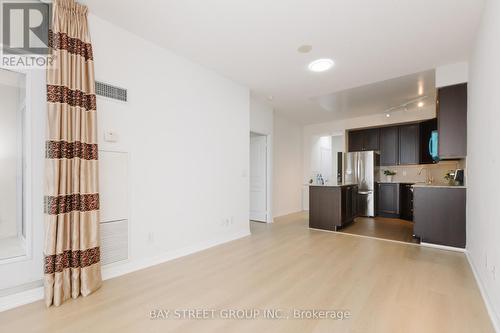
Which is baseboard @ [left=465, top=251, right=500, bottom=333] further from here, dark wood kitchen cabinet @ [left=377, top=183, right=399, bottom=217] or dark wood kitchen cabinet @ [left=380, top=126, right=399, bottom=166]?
dark wood kitchen cabinet @ [left=380, top=126, right=399, bottom=166]

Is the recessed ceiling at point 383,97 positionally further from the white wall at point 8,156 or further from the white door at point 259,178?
the white wall at point 8,156

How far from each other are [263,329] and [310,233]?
10.2ft

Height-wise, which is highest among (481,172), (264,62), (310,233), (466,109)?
(264,62)

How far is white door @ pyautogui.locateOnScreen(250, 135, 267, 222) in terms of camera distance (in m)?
5.77

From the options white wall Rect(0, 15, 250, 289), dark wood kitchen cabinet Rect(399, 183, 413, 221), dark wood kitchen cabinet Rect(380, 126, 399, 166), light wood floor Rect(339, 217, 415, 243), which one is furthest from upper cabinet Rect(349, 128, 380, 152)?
white wall Rect(0, 15, 250, 289)

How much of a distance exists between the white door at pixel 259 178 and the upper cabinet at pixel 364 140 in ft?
9.97

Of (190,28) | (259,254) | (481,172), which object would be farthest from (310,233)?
(190,28)

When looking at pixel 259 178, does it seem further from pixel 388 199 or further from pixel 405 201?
pixel 405 201

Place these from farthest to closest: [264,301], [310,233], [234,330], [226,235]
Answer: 1. [310,233]
2. [226,235]
3. [264,301]
4. [234,330]

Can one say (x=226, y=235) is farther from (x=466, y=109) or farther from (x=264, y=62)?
(x=466, y=109)

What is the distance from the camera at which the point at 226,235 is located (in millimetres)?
4145

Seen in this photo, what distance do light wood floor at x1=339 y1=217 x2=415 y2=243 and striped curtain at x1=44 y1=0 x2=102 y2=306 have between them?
14.2 ft

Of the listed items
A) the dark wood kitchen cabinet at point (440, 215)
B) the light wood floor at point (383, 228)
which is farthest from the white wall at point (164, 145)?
the dark wood kitchen cabinet at point (440, 215)

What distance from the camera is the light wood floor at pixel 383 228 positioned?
4.40 m
